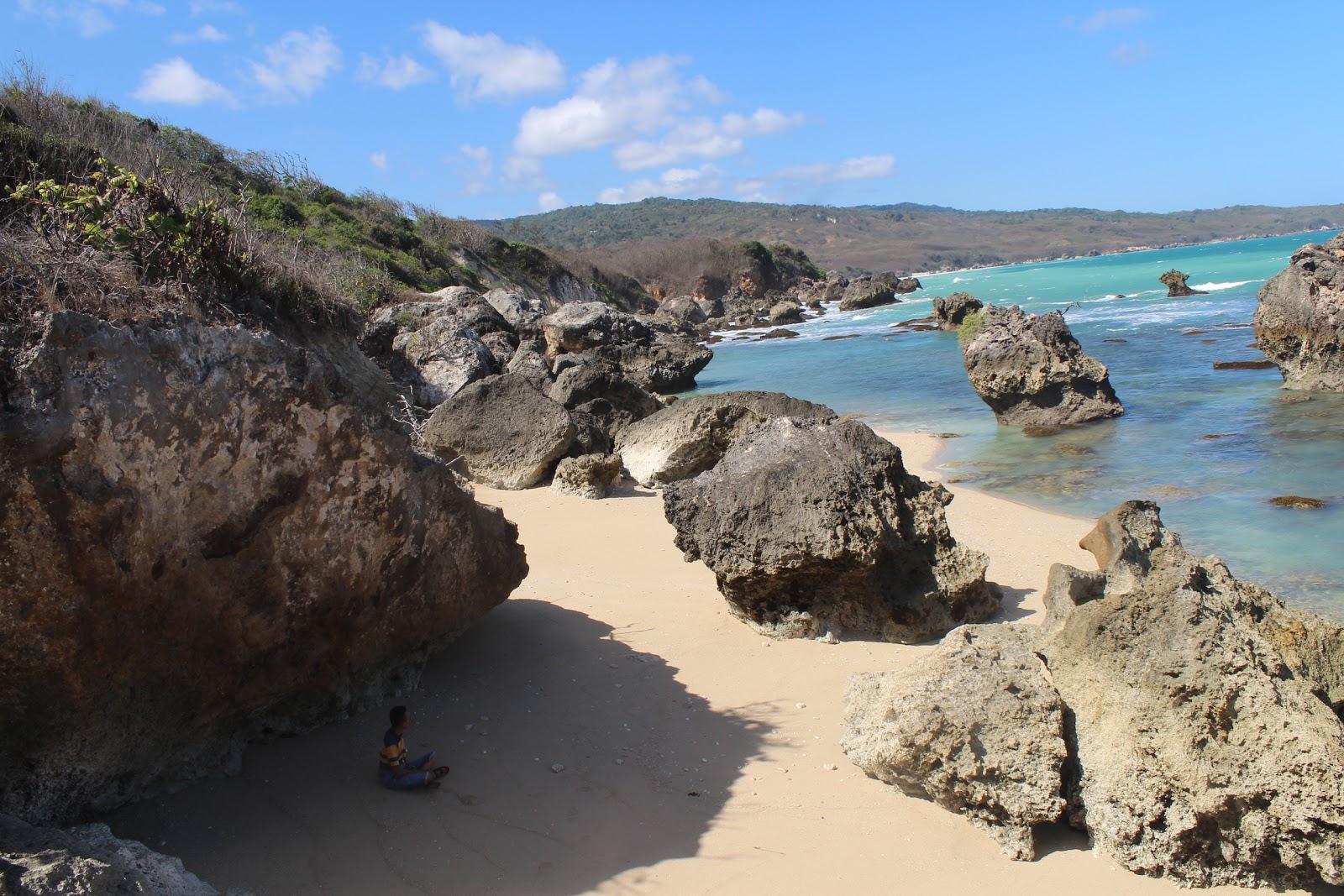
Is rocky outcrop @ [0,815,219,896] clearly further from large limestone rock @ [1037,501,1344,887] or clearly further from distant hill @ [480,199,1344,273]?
distant hill @ [480,199,1344,273]

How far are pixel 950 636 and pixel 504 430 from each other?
26.7 feet

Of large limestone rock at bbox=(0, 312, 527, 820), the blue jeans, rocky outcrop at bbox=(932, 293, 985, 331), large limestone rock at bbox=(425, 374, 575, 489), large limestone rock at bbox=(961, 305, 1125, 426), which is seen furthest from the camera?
rocky outcrop at bbox=(932, 293, 985, 331)

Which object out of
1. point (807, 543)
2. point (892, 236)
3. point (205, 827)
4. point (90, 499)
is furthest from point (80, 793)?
point (892, 236)

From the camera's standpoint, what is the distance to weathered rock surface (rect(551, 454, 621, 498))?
11.4 metres

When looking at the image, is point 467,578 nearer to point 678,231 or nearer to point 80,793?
point 80,793

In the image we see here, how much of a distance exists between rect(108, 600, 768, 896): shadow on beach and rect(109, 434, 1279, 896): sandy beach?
0.04ft

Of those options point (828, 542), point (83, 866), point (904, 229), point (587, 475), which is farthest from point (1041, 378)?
point (904, 229)

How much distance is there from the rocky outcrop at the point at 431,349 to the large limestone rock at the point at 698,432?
5.43 m

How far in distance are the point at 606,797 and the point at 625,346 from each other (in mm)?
19335

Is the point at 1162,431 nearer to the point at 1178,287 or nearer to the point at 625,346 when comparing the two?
the point at 625,346

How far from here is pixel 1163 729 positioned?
4.09 metres

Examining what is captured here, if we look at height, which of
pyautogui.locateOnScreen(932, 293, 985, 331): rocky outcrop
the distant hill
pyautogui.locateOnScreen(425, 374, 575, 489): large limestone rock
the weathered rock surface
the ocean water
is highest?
the distant hill

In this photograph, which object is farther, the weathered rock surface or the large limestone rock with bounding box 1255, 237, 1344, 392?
the large limestone rock with bounding box 1255, 237, 1344, 392

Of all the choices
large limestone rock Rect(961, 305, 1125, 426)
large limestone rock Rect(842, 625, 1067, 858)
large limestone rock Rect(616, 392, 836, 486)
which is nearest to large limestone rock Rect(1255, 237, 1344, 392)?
large limestone rock Rect(961, 305, 1125, 426)
